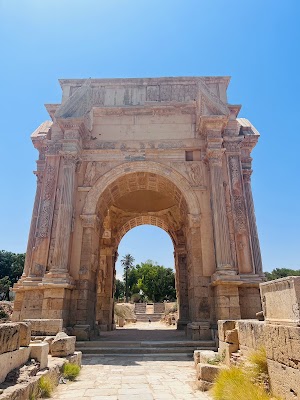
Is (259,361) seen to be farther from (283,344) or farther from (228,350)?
(228,350)

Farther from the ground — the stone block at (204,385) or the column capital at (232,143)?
the column capital at (232,143)

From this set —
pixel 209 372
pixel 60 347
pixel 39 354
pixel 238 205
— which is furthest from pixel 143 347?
pixel 238 205

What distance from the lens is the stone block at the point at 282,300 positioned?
345cm

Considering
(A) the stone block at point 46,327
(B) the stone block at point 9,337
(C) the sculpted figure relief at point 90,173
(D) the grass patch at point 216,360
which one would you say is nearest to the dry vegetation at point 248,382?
(D) the grass patch at point 216,360

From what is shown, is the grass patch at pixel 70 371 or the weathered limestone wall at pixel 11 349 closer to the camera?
the weathered limestone wall at pixel 11 349

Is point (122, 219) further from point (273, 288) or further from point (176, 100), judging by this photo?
point (273, 288)

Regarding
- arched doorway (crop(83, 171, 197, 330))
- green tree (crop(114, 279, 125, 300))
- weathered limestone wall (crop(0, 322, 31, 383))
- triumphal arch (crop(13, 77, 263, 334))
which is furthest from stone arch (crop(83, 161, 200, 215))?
green tree (crop(114, 279, 125, 300))

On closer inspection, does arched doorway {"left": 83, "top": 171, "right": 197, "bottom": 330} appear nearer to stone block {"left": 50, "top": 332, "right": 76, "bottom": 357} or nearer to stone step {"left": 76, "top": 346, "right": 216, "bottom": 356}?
stone step {"left": 76, "top": 346, "right": 216, "bottom": 356}

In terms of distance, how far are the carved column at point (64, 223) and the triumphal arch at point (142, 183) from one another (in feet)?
0.12

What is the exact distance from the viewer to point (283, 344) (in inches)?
143

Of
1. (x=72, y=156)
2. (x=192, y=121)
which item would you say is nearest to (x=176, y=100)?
(x=192, y=121)

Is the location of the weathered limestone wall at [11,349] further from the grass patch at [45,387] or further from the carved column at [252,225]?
the carved column at [252,225]

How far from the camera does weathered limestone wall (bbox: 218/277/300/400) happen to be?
11.1ft

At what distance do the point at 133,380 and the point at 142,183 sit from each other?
28.7 ft
